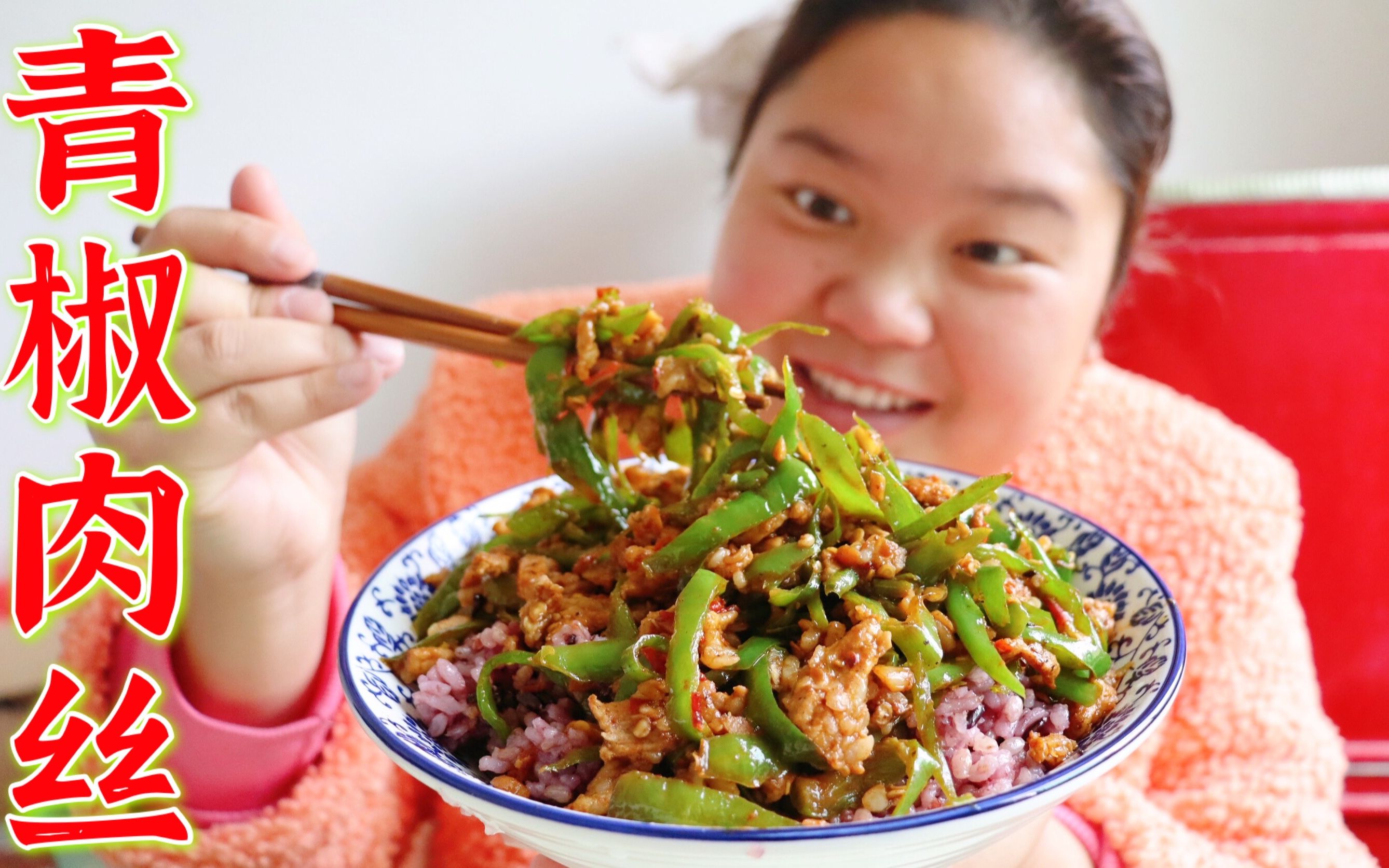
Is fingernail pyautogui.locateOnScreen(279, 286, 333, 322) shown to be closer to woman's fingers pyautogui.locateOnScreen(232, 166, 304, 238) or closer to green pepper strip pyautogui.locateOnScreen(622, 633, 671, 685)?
woman's fingers pyautogui.locateOnScreen(232, 166, 304, 238)

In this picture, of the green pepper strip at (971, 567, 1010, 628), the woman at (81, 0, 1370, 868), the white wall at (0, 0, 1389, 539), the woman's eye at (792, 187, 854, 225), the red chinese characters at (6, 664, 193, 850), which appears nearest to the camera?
the green pepper strip at (971, 567, 1010, 628)

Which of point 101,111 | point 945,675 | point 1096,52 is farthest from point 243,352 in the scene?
point 1096,52

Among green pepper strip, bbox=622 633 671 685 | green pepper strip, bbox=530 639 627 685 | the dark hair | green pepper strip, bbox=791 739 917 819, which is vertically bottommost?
green pepper strip, bbox=791 739 917 819

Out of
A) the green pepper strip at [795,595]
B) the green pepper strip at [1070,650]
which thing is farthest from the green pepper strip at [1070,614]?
the green pepper strip at [795,595]

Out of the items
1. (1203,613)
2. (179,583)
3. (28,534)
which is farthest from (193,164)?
(1203,613)

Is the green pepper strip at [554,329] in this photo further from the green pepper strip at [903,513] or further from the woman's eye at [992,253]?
the woman's eye at [992,253]

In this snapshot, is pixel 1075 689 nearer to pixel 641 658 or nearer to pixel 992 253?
pixel 641 658

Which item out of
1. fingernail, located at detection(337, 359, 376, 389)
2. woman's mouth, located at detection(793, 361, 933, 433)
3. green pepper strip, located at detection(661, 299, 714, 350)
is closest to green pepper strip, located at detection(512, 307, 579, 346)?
green pepper strip, located at detection(661, 299, 714, 350)
